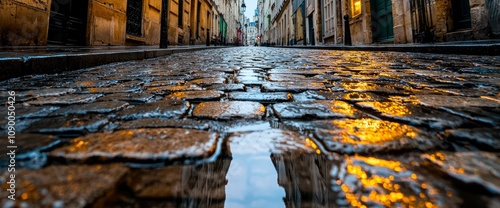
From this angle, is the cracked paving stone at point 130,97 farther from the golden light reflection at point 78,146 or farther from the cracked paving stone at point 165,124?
the golden light reflection at point 78,146

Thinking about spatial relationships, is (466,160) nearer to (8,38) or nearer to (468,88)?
(468,88)

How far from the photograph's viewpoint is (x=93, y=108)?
4.60ft

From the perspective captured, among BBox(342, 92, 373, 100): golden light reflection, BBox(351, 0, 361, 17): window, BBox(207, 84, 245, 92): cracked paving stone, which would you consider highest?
BBox(351, 0, 361, 17): window

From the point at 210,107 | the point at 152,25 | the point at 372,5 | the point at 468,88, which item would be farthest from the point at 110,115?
the point at 372,5

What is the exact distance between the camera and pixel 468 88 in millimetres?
1774

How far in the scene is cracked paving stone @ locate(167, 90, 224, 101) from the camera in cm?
167

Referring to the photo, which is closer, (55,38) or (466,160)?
(466,160)

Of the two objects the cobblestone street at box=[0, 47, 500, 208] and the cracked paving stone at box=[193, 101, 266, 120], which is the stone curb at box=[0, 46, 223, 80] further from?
the cracked paving stone at box=[193, 101, 266, 120]

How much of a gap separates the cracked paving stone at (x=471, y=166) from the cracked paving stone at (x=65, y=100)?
1758 millimetres

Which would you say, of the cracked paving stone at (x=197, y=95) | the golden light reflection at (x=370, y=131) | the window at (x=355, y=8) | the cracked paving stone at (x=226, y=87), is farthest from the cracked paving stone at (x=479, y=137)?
the window at (x=355, y=8)

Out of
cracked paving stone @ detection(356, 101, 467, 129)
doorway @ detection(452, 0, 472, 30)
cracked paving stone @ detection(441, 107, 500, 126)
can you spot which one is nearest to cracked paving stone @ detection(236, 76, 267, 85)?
cracked paving stone @ detection(356, 101, 467, 129)

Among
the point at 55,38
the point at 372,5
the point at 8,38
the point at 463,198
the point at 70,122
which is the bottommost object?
the point at 463,198

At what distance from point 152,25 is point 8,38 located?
649 cm

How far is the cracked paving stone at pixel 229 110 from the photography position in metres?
1.24
